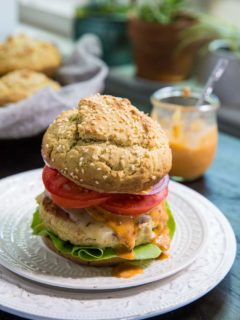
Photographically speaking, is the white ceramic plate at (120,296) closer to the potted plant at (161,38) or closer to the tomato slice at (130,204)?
the tomato slice at (130,204)

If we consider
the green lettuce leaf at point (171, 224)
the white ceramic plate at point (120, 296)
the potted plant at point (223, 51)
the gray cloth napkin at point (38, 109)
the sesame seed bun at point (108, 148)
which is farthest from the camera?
the potted plant at point (223, 51)

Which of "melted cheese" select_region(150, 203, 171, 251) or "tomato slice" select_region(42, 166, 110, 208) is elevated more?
"tomato slice" select_region(42, 166, 110, 208)

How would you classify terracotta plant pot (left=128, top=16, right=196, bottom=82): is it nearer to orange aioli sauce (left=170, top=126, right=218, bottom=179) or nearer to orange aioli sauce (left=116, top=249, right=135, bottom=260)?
orange aioli sauce (left=170, top=126, right=218, bottom=179)

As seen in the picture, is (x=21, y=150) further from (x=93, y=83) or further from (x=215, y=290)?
(x=215, y=290)

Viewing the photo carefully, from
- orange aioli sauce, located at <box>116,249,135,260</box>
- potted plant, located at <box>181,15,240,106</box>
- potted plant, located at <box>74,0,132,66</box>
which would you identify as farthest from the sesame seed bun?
Answer: potted plant, located at <box>74,0,132,66</box>

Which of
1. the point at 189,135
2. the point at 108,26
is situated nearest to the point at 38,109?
the point at 189,135

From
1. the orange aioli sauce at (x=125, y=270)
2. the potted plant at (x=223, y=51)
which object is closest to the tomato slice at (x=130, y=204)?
the orange aioli sauce at (x=125, y=270)
